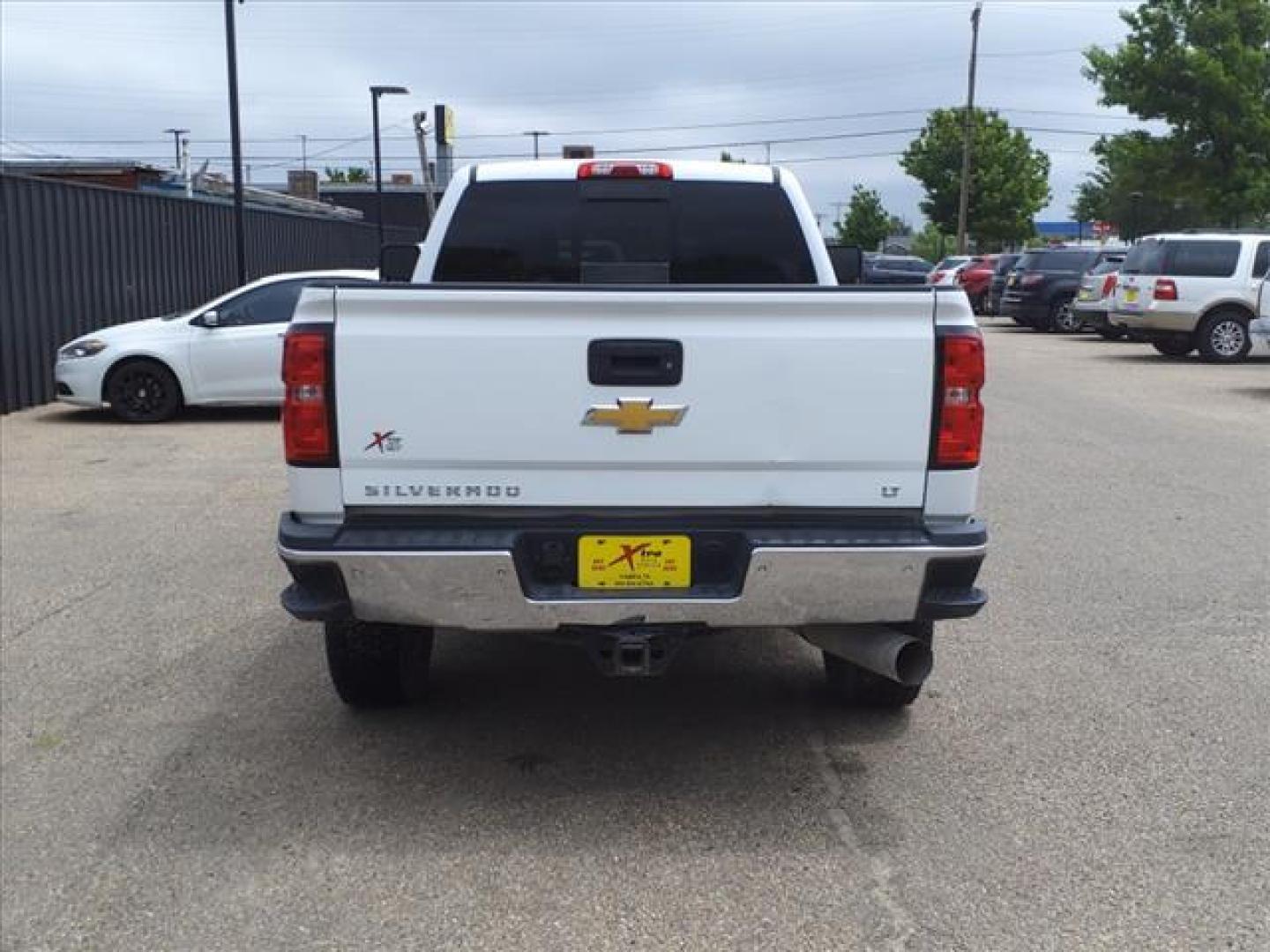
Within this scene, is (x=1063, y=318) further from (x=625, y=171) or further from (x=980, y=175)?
(x=980, y=175)

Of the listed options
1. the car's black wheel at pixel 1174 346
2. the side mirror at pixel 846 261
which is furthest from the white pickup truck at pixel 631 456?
the car's black wheel at pixel 1174 346

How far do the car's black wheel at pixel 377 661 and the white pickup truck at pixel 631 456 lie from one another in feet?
2.02

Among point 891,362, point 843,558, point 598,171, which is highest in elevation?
point 598,171

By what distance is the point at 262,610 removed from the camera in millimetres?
6543

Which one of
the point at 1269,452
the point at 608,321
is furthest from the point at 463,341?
the point at 1269,452

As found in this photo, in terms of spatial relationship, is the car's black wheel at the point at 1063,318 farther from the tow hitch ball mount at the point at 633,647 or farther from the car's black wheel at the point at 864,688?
the tow hitch ball mount at the point at 633,647

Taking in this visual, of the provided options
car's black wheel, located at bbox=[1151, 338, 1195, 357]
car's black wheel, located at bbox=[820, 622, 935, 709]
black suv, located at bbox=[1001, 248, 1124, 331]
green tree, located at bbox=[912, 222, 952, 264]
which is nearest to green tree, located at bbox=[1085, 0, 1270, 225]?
black suv, located at bbox=[1001, 248, 1124, 331]

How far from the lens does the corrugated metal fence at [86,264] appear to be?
14.4 meters

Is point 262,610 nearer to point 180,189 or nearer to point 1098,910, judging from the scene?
point 1098,910

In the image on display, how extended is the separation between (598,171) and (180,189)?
2613 centimetres

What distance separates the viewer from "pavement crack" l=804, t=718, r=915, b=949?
3455 millimetres

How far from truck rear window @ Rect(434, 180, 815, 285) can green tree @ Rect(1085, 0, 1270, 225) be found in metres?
29.0

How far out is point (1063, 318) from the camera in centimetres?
2842

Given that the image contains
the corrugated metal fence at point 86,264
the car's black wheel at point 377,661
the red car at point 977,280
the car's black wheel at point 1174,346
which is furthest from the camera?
the red car at point 977,280
